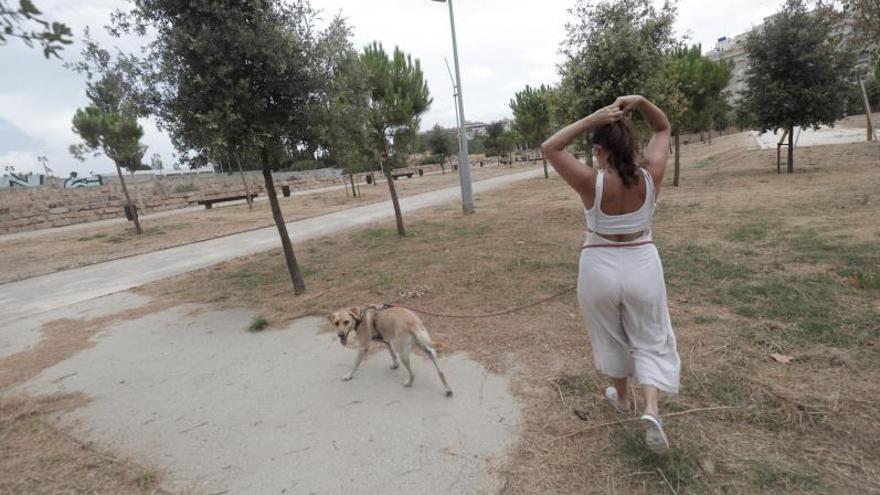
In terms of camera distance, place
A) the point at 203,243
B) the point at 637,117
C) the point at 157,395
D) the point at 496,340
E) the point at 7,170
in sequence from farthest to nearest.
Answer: the point at 7,170
the point at 203,243
the point at 637,117
the point at 496,340
the point at 157,395

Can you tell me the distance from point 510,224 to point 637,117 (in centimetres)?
391

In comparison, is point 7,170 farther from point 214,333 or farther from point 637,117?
point 637,117

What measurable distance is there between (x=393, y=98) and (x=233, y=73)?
16.2 ft

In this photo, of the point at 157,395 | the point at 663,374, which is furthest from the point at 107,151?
the point at 663,374

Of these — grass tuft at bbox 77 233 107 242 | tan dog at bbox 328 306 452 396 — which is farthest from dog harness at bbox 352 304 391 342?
grass tuft at bbox 77 233 107 242

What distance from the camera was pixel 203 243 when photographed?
41.5 ft

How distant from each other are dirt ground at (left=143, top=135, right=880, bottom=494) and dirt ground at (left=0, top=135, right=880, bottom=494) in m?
0.01

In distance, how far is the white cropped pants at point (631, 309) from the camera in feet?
7.54

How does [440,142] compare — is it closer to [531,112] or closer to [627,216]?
[531,112]

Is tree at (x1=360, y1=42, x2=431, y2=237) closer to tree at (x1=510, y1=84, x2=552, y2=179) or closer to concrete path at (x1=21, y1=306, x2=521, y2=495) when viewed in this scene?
concrete path at (x1=21, y1=306, x2=521, y2=495)

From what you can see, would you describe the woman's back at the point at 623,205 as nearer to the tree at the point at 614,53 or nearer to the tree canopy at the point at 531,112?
the tree at the point at 614,53

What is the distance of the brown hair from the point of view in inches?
87.0

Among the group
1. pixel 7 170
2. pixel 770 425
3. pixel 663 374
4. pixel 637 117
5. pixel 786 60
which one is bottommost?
pixel 770 425

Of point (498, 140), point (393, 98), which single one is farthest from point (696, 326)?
point (498, 140)
